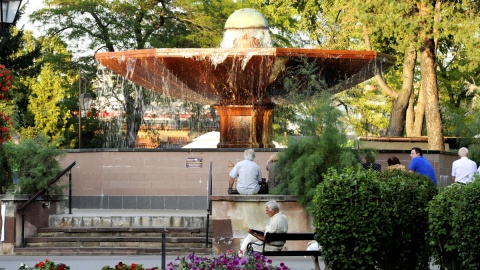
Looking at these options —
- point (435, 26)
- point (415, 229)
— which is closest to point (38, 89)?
point (435, 26)

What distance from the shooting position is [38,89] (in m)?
56.9

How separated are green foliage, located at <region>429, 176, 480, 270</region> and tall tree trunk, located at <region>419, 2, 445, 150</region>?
73.2 feet

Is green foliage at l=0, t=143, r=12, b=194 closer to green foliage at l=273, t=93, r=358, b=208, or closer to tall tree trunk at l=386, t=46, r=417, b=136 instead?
green foliage at l=273, t=93, r=358, b=208

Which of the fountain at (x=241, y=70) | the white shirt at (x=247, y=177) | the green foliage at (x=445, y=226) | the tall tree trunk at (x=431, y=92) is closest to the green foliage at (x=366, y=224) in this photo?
the green foliage at (x=445, y=226)

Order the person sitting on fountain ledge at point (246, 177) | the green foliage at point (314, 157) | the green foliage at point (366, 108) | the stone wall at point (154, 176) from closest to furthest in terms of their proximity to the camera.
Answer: the green foliage at point (314, 157), the person sitting on fountain ledge at point (246, 177), the stone wall at point (154, 176), the green foliage at point (366, 108)

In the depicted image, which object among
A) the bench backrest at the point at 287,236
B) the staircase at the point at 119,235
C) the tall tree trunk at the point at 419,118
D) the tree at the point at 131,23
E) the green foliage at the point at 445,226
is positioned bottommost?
the staircase at the point at 119,235

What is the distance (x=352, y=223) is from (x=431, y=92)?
2339 cm

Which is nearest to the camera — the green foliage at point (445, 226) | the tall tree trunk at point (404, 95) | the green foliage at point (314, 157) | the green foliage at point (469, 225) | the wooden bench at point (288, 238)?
the green foliage at point (469, 225)

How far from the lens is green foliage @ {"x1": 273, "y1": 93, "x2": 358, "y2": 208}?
770 inches

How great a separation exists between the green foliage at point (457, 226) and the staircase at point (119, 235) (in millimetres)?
7469

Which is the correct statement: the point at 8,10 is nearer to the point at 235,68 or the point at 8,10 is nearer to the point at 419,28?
the point at 235,68

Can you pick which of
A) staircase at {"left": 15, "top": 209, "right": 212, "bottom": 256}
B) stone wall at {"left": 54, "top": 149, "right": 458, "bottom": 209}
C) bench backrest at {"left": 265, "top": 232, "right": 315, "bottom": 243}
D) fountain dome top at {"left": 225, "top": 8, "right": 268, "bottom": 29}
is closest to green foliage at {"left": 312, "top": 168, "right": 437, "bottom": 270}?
bench backrest at {"left": 265, "top": 232, "right": 315, "bottom": 243}

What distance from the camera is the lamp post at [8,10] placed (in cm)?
1567

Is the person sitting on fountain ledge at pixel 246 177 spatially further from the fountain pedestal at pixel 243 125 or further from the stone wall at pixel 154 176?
the fountain pedestal at pixel 243 125
